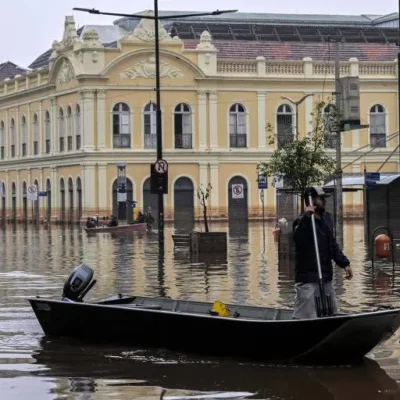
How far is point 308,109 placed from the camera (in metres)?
87.6

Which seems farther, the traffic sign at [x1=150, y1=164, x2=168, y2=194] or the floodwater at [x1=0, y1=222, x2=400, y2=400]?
the traffic sign at [x1=150, y1=164, x2=168, y2=194]

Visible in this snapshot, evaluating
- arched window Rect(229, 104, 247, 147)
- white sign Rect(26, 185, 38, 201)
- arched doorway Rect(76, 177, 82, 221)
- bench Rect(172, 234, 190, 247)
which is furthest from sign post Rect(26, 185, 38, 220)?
bench Rect(172, 234, 190, 247)

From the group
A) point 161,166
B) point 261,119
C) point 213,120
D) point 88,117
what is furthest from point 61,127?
point 161,166

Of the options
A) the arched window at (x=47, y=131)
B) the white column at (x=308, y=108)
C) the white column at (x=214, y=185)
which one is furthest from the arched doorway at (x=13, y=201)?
the white column at (x=308, y=108)

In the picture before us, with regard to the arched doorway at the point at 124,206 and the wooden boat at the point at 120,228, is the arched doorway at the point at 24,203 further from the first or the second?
the wooden boat at the point at 120,228

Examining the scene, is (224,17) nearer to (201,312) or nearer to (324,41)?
(324,41)

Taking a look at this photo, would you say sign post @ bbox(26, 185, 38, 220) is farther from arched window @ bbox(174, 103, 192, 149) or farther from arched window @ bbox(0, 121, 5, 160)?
arched window @ bbox(0, 121, 5, 160)

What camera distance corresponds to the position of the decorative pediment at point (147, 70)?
8462cm

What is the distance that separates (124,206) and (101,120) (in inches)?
250

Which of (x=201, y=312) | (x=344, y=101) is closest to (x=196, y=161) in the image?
(x=344, y=101)

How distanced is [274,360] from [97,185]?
231 feet

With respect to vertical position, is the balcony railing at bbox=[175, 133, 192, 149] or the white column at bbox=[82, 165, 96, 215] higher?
the balcony railing at bbox=[175, 133, 192, 149]

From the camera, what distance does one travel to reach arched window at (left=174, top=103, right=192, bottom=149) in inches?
3381

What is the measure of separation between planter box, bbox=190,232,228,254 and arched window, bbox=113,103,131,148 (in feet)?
157
